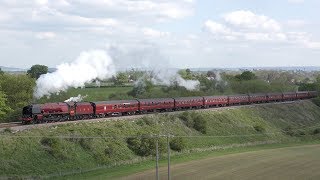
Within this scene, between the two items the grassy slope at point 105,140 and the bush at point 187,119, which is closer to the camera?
the grassy slope at point 105,140

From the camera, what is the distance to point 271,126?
78375 mm

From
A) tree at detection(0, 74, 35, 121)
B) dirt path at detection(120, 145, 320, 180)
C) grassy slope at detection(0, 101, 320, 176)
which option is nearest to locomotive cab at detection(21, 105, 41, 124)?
grassy slope at detection(0, 101, 320, 176)

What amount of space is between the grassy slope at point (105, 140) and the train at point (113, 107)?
3336 mm

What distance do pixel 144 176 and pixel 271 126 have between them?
143 ft

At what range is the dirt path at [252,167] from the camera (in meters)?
39.9

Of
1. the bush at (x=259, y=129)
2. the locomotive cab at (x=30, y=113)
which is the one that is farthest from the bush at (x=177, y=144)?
the bush at (x=259, y=129)

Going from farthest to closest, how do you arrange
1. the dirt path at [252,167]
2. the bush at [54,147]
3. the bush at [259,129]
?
the bush at [259,129] → the bush at [54,147] → the dirt path at [252,167]

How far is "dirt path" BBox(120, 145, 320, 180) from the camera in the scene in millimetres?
39906

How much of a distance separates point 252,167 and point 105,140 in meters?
15.0

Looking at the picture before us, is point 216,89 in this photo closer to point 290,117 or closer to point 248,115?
point 290,117

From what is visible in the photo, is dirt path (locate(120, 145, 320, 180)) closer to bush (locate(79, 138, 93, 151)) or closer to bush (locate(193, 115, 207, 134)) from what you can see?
bush (locate(79, 138, 93, 151))

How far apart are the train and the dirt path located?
14.8 meters

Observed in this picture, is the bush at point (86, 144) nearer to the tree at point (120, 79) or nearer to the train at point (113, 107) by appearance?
the train at point (113, 107)

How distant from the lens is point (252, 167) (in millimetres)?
44344
